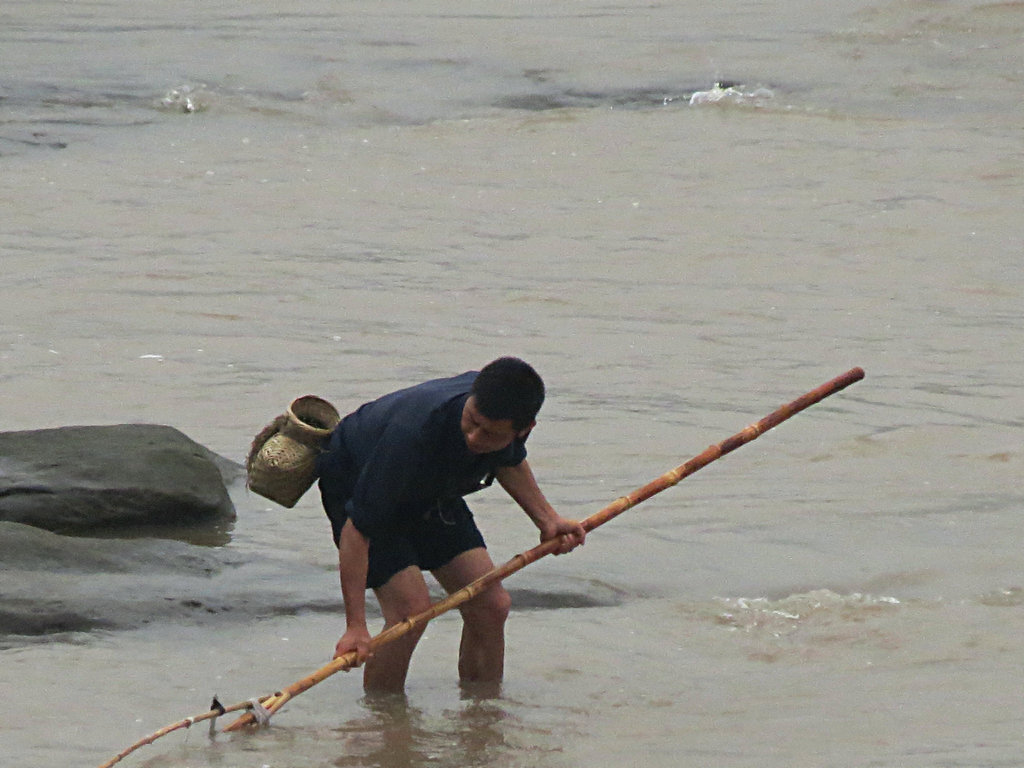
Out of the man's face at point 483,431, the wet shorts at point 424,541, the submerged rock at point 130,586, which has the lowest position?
the submerged rock at point 130,586

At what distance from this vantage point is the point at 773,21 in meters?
23.0

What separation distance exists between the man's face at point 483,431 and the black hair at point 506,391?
0.02 m

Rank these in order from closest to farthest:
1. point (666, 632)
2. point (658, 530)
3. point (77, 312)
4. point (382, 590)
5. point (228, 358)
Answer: point (382, 590), point (666, 632), point (658, 530), point (228, 358), point (77, 312)

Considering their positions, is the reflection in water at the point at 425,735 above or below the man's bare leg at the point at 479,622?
below

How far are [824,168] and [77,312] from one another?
789 centimetres

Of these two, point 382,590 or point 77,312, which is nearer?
point 382,590

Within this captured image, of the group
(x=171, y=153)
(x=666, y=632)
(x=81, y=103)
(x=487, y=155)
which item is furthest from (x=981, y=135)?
(x=666, y=632)

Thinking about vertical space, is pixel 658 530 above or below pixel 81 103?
below

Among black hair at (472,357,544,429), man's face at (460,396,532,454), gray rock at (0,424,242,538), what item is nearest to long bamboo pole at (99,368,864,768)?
man's face at (460,396,532,454)

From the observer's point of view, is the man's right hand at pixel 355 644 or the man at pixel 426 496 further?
the man's right hand at pixel 355 644

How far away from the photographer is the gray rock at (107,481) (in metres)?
6.60

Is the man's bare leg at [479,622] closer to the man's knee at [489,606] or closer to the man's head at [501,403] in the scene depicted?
the man's knee at [489,606]

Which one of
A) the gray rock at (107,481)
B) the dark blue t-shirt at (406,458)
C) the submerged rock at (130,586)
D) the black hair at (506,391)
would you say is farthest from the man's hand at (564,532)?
the gray rock at (107,481)

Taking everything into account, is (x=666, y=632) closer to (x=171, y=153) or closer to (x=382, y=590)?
(x=382, y=590)
